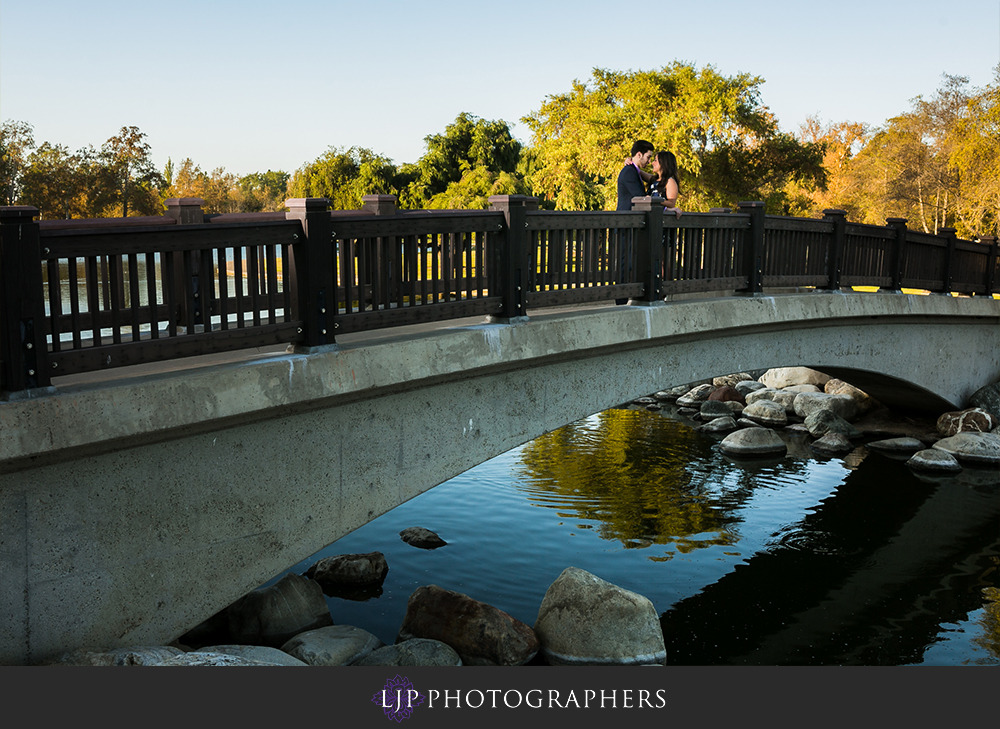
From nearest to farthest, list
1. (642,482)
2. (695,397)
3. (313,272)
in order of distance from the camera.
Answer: (313,272) < (642,482) < (695,397)

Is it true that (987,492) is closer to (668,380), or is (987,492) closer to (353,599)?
(668,380)

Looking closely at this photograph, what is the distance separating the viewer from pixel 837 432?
1566cm

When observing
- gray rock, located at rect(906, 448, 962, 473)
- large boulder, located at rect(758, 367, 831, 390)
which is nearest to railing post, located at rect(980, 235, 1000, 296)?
gray rock, located at rect(906, 448, 962, 473)

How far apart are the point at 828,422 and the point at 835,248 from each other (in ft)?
17.5

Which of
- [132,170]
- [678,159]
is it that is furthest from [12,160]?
[678,159]

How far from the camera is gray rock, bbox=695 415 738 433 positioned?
16125 mm

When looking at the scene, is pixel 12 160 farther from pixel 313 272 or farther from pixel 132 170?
pixel 313 272

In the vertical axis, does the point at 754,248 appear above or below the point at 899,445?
above

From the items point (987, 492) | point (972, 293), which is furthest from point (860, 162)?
point (987, 492)

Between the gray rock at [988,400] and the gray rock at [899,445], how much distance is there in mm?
1349

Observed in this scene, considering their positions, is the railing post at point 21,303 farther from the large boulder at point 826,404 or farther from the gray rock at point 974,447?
the large boulder at point 826,404

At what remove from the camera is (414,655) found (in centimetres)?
658

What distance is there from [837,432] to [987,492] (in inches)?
116

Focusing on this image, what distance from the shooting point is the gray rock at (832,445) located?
15055 mm
